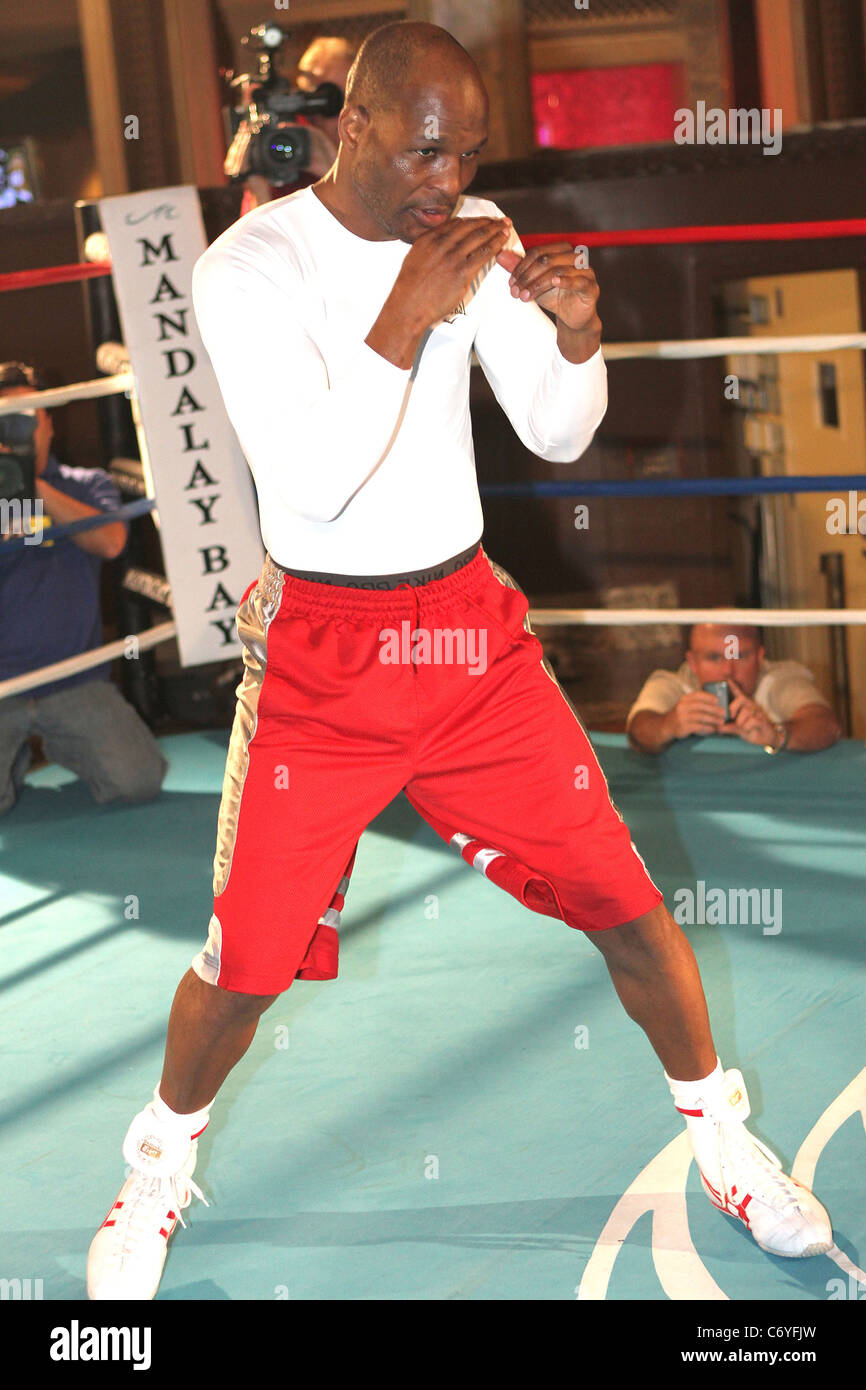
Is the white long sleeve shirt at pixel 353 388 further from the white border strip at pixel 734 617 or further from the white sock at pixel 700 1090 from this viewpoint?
the white border strip at pixel 734 617

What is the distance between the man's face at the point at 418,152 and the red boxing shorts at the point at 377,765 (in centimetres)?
35

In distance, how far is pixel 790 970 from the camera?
6.93ft

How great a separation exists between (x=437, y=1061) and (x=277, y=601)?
0.77 meters

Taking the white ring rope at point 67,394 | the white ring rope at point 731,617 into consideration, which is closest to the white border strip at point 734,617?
the white ring rope at point 731,617

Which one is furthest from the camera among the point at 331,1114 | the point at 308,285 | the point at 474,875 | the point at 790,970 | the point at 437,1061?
the point at 474,875

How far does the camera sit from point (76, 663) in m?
3.10

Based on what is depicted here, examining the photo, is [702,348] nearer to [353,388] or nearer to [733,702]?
[733,702]

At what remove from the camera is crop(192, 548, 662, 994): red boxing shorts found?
4.56 feet

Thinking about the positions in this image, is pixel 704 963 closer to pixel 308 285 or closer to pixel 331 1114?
pixel 331 1114

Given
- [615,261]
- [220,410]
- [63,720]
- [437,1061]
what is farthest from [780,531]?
[437,1061]

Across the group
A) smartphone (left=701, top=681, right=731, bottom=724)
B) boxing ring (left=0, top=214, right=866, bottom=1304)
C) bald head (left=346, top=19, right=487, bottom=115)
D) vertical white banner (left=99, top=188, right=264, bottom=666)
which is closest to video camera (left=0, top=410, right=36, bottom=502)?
boxing ring (left=0, top=214, right=866, bottom=1304)

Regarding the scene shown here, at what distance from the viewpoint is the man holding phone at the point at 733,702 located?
3057 mm

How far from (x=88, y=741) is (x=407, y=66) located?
84.2 inches

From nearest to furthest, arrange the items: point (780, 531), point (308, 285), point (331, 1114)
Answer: point (308, 285)
point (331, 1114)
point (780, 531)
